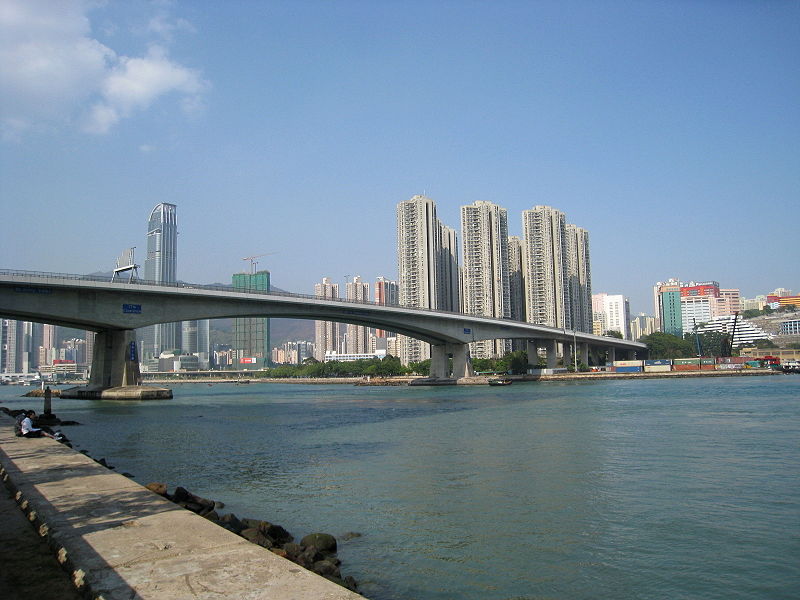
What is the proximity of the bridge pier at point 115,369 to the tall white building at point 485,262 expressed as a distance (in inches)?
2900

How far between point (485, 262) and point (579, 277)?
29198 mm

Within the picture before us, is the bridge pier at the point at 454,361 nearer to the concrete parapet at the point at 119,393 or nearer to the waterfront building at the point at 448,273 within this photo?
the waterfront building at the point at 448,273

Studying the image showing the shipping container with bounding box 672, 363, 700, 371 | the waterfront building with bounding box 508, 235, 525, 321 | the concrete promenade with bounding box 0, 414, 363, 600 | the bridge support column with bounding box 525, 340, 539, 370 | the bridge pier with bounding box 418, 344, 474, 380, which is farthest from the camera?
the waterfront building with bounding box 508, 235, 525, 321

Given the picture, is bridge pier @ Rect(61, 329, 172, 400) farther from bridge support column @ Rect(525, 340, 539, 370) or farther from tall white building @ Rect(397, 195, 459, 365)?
tall white building @ Rect(397, 195, 459, 365)

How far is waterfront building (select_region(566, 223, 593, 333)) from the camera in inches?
5157

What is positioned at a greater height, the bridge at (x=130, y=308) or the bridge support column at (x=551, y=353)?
the bridge at (x=130, y=308)

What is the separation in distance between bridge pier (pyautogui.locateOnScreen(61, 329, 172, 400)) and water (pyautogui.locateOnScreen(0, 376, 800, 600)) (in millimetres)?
25537

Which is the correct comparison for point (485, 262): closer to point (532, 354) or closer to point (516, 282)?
point (516, 282)

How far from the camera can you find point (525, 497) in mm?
13102

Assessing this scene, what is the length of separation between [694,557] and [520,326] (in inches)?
3122

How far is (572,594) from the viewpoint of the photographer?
7.86m

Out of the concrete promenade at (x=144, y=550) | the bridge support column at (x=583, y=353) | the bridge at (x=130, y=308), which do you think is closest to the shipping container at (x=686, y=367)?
the bridge support column at (x=583, y=353)

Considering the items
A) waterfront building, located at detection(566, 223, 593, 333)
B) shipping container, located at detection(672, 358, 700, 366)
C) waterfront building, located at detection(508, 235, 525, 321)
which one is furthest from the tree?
waterfront building, located at detection(508, 235, 525, 321)

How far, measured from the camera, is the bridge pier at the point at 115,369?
52.5m
